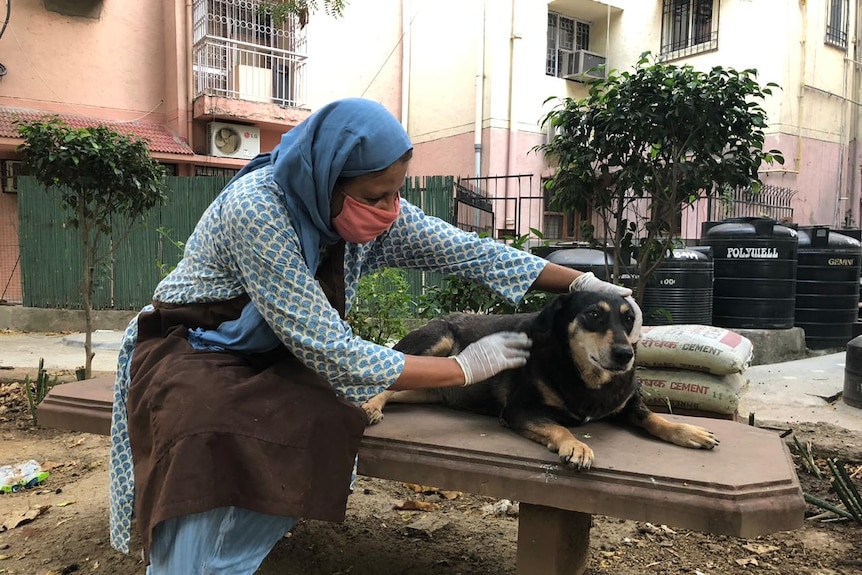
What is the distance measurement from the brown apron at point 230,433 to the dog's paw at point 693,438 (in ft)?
3.75

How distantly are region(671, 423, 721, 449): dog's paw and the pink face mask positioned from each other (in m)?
1.28

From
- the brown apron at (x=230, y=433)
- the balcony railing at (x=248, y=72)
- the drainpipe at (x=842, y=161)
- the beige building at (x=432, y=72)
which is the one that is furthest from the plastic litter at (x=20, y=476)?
the drainpipe at (x=842, y=161)

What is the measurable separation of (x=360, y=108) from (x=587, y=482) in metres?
1.31

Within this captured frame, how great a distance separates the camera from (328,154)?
1678 mm

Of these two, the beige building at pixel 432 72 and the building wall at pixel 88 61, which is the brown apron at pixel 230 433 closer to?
the beige building at pixel 432 72

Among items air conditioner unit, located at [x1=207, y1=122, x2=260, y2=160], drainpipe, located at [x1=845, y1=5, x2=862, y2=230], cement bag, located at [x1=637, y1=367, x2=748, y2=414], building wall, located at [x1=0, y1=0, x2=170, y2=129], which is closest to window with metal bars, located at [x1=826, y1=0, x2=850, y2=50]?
drainpipe, located at [x1=845, y1=5, x2=862, y2=230]

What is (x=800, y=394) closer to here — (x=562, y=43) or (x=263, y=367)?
(x=263, y=367)

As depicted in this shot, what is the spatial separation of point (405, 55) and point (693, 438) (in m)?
13.9

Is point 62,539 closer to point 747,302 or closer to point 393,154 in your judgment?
point 393,154

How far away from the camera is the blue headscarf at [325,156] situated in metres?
1.68

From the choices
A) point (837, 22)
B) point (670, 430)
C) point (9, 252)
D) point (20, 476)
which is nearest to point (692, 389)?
point (670, 430)

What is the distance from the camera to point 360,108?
1721 millimetres

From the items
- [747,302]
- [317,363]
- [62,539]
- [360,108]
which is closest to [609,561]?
[317,363]

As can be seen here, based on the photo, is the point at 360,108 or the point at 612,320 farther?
the point at 612,320
